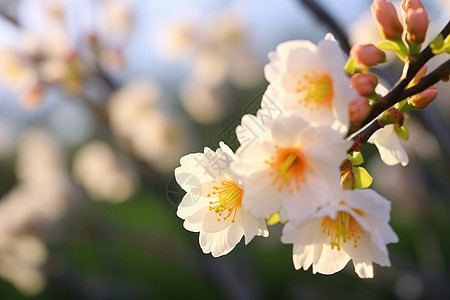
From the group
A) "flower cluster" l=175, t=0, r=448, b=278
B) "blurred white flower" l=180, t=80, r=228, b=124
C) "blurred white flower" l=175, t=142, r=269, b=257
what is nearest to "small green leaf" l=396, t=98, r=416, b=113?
"flower cluster" l=175, t=0, r=448, b=278

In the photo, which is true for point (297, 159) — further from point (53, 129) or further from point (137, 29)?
point (53, 129)

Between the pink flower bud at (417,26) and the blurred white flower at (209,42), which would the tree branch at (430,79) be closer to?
the pink flower bud at (417,26)

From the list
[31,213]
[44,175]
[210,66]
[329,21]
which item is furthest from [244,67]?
[44,175]

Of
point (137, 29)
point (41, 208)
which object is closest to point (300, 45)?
point (137, 29)

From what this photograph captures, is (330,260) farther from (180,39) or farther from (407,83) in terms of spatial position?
(180,39)

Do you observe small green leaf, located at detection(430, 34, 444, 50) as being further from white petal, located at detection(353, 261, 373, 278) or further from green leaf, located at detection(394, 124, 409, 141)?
white petal, located at detection(353, 261, 373, 278)
